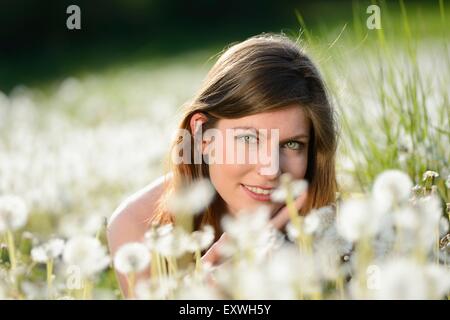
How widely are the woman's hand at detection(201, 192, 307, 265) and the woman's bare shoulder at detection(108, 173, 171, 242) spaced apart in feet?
1.36

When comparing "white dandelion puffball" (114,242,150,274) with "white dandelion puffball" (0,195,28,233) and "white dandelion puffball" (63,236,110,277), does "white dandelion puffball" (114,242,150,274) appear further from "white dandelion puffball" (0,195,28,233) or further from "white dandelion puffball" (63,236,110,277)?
"white dandelion puffball" (0,195,28,233)

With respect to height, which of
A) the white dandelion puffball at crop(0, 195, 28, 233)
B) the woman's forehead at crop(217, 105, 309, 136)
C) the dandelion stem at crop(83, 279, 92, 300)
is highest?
the woman's forehead at crop(217, 105, 309, 136)

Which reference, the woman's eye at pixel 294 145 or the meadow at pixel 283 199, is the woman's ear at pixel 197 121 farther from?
the woman's eye at pixel 294 145

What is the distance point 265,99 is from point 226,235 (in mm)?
411

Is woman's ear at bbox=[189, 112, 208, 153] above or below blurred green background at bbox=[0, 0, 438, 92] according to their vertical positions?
below

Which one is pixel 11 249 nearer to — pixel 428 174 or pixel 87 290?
pixel 87 290

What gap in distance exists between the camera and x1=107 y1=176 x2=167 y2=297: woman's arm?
7.61ft

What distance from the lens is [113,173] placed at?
360 cm

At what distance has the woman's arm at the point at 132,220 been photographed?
232 centimetres

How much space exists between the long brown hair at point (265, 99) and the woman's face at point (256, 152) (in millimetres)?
30

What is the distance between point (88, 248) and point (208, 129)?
39.5 inches

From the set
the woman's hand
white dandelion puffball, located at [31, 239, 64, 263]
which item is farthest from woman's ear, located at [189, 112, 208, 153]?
white dandelion puffball, located at [31, 239, 64, 263]

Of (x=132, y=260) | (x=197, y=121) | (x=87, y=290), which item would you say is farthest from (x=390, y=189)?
(x=197, y=121)

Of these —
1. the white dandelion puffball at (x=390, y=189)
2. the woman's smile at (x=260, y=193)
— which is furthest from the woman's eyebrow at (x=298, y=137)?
A: the white dandelion puffball at (x=390, y=189)
